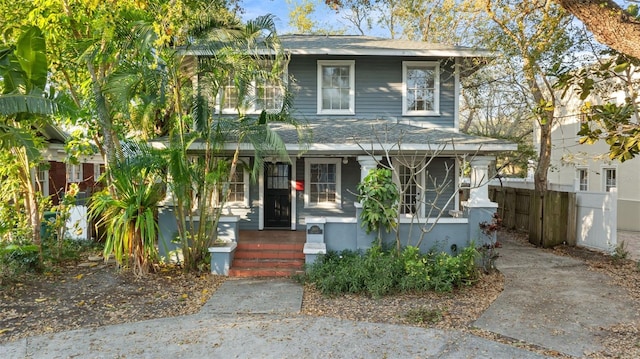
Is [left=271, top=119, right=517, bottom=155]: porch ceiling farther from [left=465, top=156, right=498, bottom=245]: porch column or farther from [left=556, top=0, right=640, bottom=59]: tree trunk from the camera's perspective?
[left=556, top=0, right=640, bottom=59]: tree trunk

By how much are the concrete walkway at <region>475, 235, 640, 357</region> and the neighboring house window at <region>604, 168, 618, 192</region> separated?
352 inches

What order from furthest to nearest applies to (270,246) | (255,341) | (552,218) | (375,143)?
(552,218)
(270,246)
(375,143)
(255,341)

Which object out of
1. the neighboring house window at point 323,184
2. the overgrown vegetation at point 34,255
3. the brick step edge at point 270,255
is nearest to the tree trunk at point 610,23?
the brick step edge at point 270,255

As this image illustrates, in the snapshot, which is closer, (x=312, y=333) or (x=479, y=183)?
(x=312, y=333)

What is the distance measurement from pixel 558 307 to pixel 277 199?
22.7 ft

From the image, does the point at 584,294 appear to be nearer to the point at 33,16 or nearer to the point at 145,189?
the point at 145,189

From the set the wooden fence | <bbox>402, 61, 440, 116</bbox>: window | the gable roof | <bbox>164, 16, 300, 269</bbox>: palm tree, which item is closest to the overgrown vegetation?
<bbox>164, 16, 300, 269</bbox>: palm tree

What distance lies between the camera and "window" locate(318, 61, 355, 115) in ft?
35.9

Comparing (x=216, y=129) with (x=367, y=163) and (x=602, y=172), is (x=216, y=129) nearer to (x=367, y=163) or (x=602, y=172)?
(x=367, y=163)

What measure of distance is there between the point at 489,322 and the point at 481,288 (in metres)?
1.65

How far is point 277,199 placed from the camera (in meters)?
A: 11.0

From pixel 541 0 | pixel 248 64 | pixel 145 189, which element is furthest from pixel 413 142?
pixel 541 0

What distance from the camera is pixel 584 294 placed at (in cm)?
686

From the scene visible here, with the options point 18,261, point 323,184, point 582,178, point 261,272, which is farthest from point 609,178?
point 18,261
